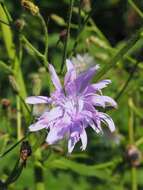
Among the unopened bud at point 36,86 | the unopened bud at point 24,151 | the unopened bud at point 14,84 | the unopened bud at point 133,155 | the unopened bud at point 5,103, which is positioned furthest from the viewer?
the unopened bud at point 133,155

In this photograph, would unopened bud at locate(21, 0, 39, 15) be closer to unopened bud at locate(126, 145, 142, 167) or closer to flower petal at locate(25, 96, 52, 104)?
flower petal at locate(25, 96, 52, 104)

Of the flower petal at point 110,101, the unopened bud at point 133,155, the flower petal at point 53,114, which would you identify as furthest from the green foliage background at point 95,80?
the flower petal at point 110,101

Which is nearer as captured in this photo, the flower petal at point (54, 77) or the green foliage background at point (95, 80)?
the flower petal at point (54, 77)

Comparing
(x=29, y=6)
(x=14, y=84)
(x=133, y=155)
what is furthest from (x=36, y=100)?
(x=133, y=155)

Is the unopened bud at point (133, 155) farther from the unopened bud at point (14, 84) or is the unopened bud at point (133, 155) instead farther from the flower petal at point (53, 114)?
the flower petal at point (53, 114)

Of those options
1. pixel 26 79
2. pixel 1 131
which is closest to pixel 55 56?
pixel 26 79

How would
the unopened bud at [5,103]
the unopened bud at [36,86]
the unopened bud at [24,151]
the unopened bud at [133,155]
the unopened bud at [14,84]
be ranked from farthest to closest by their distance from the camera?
the unopened bud at [133,155] → the unopened bud at [5,103] → the unopened bud at [14,84] → the unopened bud at [36,86] → the unopened bud at [24,151]

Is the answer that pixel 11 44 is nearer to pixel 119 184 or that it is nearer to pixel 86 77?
pixel 86 77
